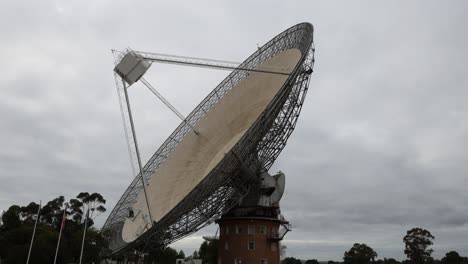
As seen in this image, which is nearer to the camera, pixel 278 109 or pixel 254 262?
pixel 278 109

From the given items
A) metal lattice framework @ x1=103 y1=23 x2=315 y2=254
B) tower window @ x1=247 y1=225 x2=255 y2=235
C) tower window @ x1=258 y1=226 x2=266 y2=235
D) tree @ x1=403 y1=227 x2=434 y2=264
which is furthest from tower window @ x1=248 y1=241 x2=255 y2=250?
tree @ x1=403 y1=227 x2=434 y2=264

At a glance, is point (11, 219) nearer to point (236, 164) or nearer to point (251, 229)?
point (251, 229)

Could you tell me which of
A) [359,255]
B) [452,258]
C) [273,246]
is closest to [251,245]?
[273,246]

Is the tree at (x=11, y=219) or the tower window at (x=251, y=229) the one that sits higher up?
the tree at (x=11, y=219)

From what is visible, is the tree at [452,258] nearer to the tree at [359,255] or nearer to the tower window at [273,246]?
the tree at [359,255]

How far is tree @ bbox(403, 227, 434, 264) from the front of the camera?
306ft

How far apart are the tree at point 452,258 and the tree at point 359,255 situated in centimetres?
1929

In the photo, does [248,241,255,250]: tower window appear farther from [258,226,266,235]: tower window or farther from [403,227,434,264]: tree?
[403,227,434,264]: tree

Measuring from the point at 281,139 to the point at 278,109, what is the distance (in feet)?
15.1

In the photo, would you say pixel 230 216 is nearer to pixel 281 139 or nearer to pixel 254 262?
pixel 254 262

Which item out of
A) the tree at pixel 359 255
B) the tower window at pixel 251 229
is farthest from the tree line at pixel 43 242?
the tree at pixel 359 255

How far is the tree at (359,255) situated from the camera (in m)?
105

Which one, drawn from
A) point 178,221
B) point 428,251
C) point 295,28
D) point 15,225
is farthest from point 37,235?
point 428,251

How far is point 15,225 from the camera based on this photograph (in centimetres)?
7231
